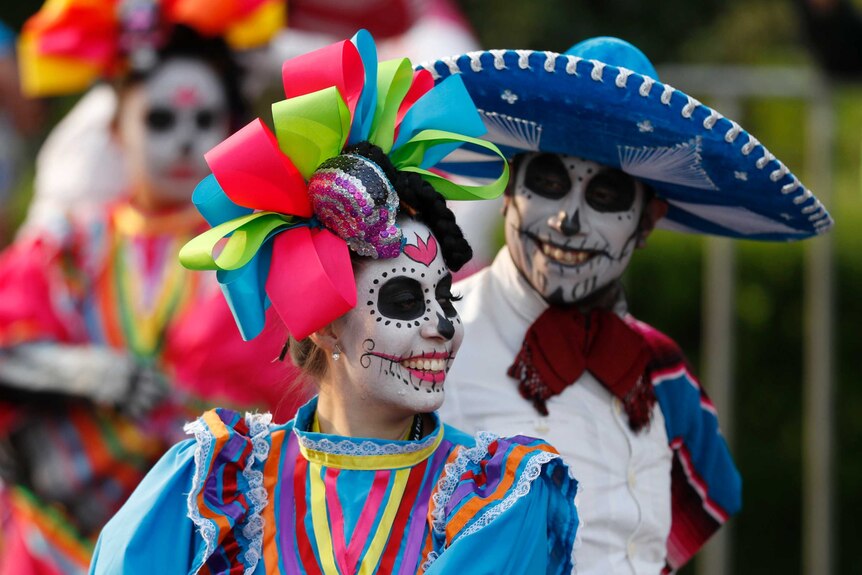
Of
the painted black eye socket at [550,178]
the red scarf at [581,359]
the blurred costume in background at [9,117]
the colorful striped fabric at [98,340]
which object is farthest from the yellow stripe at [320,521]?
the blurred costume in background at [9,117]

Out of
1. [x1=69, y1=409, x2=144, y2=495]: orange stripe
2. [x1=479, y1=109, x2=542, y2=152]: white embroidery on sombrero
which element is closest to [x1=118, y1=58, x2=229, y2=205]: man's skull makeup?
[x1=69, y1=409, x2=144, y2=495]: orange stripe

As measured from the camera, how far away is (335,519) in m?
3.12

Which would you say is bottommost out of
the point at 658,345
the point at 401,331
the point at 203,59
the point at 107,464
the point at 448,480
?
the point at 107,464

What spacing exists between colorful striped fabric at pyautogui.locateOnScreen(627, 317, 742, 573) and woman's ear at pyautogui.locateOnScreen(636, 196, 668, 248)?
0.78 feet

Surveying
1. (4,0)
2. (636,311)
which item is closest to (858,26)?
(636,311)

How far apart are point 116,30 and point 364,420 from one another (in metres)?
2.53

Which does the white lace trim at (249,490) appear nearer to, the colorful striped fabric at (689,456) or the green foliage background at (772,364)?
the colorful striped fabric at (689,456)

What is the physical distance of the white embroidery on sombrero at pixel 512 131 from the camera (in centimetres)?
358

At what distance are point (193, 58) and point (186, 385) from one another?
41.3 inches

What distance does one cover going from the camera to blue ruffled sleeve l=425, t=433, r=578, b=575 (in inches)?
117

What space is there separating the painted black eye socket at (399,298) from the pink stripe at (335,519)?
323mm

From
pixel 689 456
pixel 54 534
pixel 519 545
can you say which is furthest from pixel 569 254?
pixel 54 534

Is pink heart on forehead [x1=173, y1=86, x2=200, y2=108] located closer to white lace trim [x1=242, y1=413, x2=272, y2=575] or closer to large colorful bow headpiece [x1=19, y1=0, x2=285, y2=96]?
large colorful bow headpiece [x1=19, y1=0, x2=285, y2=96]

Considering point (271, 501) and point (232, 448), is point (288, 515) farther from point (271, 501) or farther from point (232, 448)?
point (232, 448)
